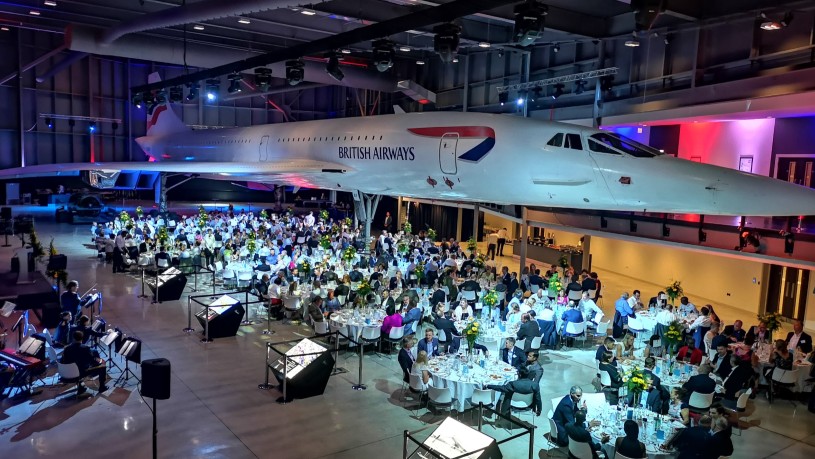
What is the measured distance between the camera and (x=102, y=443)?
8484 millimetres

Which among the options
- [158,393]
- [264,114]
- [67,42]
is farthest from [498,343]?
[264,114]

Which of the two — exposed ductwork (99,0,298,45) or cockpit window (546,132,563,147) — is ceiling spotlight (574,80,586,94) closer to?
cockpit window (546,132,563,147)

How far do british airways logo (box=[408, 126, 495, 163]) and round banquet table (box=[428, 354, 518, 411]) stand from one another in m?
4.26

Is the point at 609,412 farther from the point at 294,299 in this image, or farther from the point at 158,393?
the point at 294,299

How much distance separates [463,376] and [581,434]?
95.3 inches

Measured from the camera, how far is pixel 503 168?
11500 millimetres

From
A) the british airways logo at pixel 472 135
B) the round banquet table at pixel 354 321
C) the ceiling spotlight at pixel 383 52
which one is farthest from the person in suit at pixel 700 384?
the ceiling spotlight at pixel 383 52

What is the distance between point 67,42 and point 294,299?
14.7m

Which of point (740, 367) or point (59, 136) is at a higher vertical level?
point (59, 136)

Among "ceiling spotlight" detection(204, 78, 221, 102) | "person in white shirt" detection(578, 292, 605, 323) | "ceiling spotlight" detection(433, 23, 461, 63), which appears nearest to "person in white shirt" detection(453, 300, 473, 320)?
"person in white shirt" detection(578, 292, 605, 323)

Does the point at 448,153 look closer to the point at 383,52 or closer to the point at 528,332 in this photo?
the point at 383,52

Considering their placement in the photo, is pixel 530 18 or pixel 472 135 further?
pixel 472 135

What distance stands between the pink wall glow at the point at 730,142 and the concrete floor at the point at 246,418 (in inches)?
400

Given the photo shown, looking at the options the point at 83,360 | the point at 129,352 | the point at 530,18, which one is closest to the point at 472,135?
the point at 530,18
